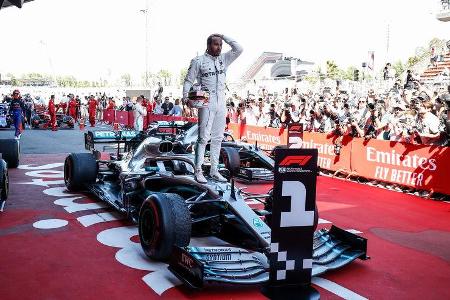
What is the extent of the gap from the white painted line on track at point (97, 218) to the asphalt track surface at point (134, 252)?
13 millimetres

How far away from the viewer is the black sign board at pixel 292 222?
352 centimetres

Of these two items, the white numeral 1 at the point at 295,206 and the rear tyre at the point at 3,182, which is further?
the rear tyre at the point at 3,182

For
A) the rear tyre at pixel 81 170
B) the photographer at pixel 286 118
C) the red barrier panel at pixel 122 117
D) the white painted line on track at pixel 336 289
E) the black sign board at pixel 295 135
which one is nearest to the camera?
the white painted line on track at pixel 336 289

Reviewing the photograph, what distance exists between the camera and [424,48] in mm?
39594

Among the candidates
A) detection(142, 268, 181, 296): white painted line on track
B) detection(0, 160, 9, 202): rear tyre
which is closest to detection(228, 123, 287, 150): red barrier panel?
→ detection(0, 160, 9, 202): rear tyre

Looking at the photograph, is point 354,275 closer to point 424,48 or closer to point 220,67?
point 220,67

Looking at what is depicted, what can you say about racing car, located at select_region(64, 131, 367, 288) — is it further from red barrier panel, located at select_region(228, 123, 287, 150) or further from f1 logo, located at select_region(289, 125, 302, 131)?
red barrier panel, located at select_region(228, 123, 287, 150)

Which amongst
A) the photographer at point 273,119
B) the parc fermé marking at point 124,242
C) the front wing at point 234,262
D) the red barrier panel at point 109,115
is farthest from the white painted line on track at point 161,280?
the red barrier panel at point 109,115

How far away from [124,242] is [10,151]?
594 cm

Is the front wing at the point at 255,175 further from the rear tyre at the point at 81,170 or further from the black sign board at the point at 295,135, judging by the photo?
the rear tyre at the point at 81,170

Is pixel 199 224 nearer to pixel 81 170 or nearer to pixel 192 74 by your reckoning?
pixel 192 74

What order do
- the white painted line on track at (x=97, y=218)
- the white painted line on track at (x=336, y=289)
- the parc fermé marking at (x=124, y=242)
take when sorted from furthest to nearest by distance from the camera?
the white painted line on track at (x=97, y=218), the parc fermé marking at (x=124, y=242), the white painted line on track at (x=336, y=289)

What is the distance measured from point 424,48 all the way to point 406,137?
110 feet

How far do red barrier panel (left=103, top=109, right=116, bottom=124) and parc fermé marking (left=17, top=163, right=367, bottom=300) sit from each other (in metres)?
17.7
